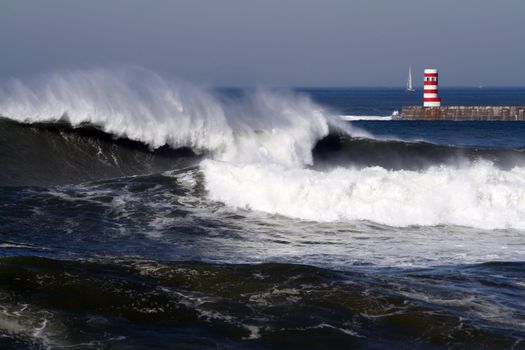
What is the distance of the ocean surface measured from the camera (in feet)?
25.5

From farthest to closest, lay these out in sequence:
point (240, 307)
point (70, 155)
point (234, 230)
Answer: point (70, 155), point (234, 230), point (240, 307)

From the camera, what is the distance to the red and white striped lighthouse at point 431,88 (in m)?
50.2

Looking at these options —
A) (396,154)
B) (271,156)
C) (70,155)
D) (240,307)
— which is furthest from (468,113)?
(240,307)

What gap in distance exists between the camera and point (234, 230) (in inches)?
499

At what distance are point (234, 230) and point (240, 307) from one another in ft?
14.5

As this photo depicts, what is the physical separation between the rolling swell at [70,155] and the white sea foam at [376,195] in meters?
3.23

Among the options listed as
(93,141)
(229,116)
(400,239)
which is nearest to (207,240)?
(400,239)

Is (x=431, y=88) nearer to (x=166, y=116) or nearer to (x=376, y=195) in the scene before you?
(x=166, y=116)

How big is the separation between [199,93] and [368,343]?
1682cm

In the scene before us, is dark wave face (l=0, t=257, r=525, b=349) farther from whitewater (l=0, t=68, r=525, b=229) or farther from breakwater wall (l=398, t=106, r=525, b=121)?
breakwater wall (l=398, t=106, r=525, b=121)

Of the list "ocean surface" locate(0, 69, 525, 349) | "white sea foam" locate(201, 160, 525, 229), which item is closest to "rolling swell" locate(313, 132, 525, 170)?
"ocean surface" locate(0, 69, 525, 349)

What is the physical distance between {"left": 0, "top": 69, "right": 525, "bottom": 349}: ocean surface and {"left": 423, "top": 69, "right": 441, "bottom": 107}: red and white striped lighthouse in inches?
1033

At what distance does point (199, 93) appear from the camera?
23.5m

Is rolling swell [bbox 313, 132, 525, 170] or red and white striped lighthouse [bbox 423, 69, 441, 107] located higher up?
red and white striped lighthouse [bbox 423, 69, 441, 107]
